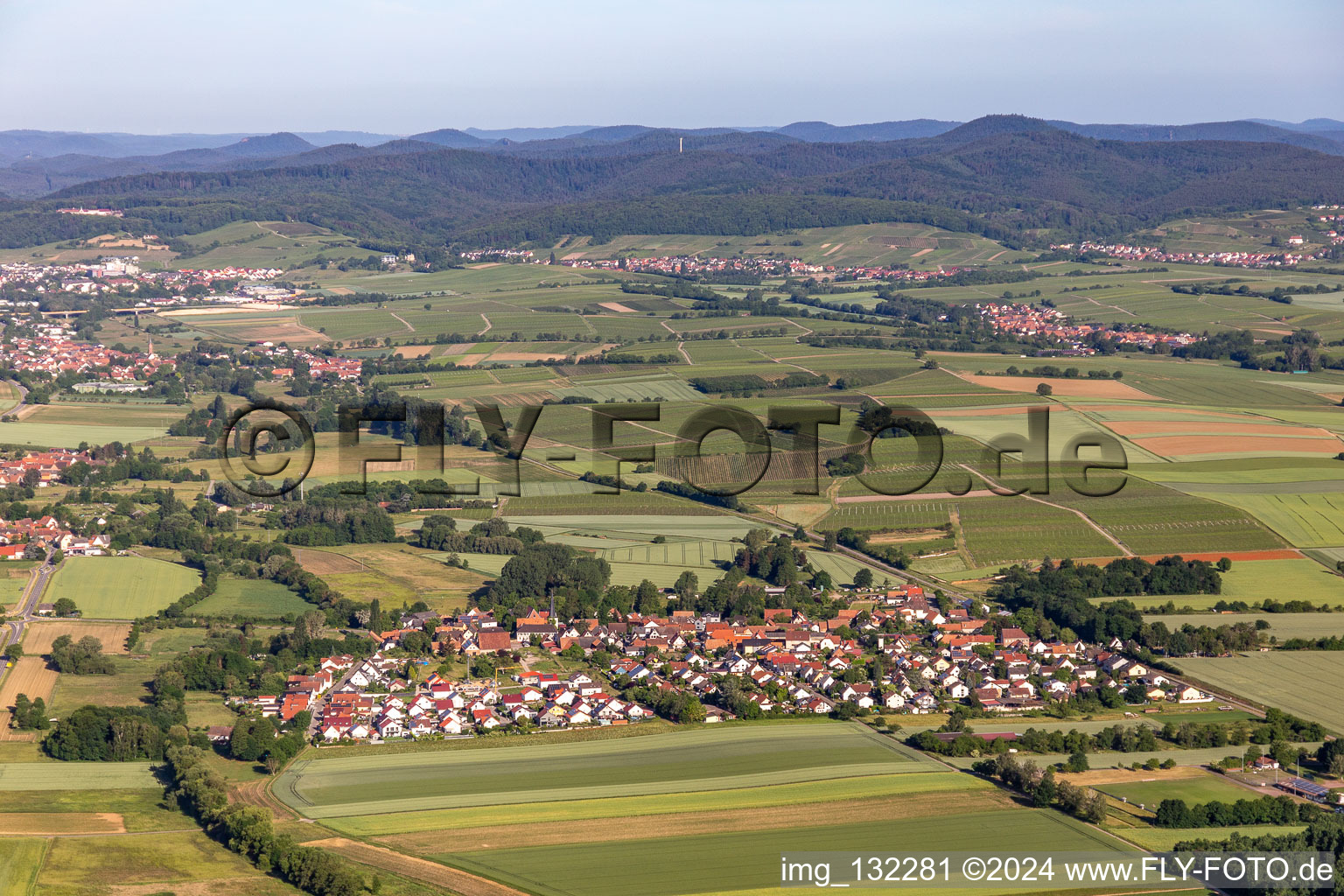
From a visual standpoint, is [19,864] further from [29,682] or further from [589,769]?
[29,682]

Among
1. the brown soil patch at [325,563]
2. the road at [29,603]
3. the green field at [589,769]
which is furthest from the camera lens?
the brown soil patch at [325,563]

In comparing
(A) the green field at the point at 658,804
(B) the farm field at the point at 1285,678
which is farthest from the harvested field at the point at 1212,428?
(A) the green field at the point at 658,804

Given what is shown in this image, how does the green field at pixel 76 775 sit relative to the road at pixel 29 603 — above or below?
below

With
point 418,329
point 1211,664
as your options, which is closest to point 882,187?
point 418,329

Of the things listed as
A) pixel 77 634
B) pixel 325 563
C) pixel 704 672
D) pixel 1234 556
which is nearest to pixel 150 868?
pixel 704 672

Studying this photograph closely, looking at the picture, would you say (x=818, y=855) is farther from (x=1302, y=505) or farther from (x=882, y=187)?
(x=882, y=187)

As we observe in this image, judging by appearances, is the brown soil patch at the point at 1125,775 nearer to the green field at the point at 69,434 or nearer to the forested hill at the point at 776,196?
the green field at the point at 69,434

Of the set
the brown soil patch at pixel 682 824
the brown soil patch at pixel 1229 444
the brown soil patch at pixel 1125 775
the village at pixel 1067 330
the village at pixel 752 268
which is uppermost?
the village at pixel 752 268
